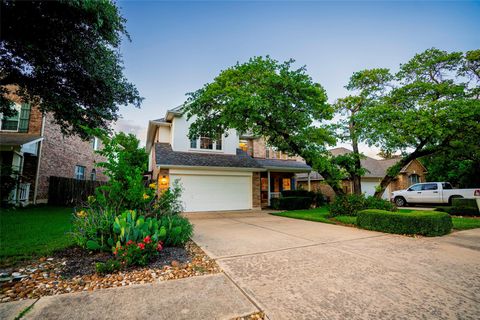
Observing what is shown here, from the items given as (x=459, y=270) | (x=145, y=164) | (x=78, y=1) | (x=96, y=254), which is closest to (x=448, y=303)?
(x=459, y=270)

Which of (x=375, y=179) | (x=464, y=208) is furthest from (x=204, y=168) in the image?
(x=375, y=179)

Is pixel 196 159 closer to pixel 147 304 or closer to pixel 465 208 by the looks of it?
pixel 147 304

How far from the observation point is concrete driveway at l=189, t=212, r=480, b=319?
7.14 ft

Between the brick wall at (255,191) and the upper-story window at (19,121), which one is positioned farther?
the brick wall at (255,191)

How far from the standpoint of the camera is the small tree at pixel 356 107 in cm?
1038

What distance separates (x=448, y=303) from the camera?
2.30 m

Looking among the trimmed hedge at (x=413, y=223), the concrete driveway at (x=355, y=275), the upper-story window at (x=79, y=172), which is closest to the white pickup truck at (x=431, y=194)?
the trimmed hedge at (x=413, y=223)

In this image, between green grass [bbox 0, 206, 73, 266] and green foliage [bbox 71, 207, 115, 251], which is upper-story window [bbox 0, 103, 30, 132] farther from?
green foliage [bbox 71, 207, 115, 251]

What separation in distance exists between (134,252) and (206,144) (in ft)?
35.5

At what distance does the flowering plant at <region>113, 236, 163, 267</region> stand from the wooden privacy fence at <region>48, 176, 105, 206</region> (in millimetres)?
11843

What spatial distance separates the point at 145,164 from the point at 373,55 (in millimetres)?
10704

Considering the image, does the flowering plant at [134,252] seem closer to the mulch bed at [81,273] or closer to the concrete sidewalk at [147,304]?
the mulch bed at [81,273]

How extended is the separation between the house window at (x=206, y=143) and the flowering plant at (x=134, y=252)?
34.2 feet

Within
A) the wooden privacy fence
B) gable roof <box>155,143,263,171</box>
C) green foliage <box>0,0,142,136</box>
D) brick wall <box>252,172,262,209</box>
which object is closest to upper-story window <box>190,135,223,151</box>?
gable roof <box>155,143,263,171</box>
